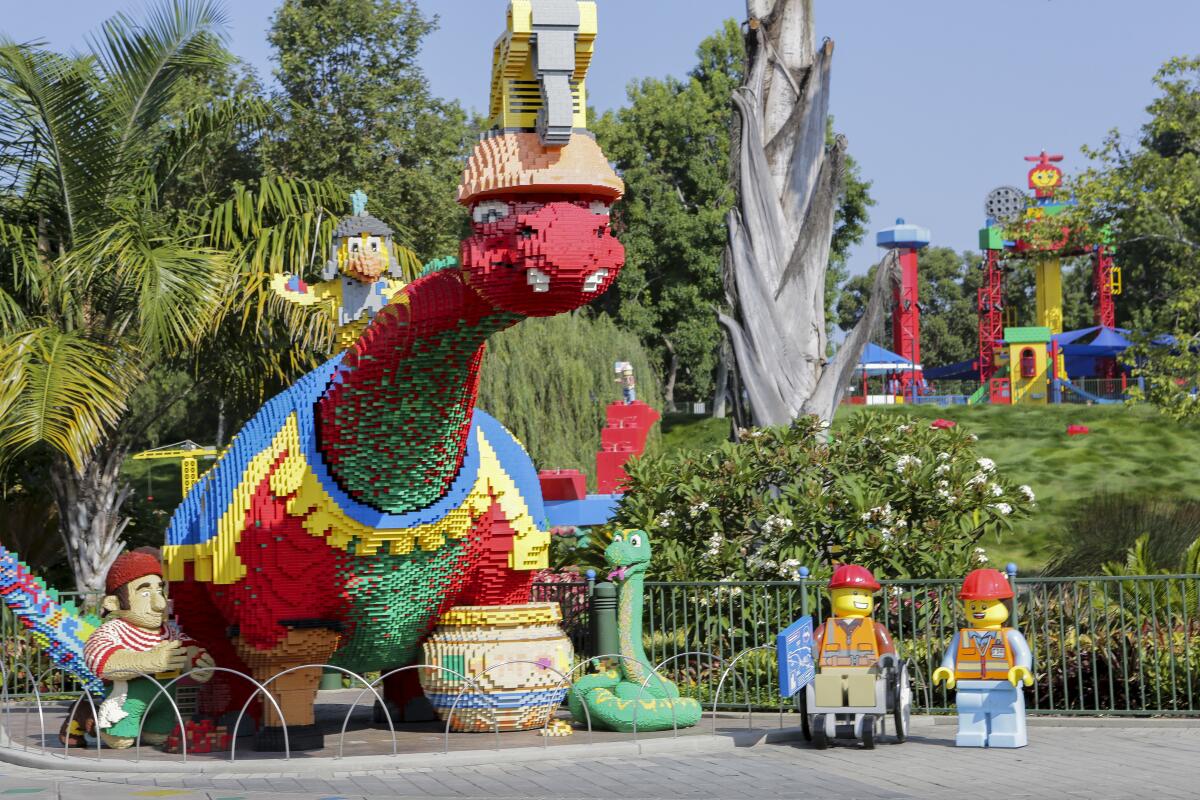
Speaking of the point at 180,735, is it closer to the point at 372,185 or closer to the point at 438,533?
the point at 438,533

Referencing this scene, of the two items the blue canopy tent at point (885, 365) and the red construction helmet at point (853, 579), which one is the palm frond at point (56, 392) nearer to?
the red construction helmet at point (853, 579)

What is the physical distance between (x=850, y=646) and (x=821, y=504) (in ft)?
9.80

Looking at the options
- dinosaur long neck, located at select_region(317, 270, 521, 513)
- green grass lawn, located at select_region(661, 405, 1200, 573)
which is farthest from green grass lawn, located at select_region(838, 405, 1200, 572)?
dinosaur long neck, located at select_region(317, 270, 521, 513)

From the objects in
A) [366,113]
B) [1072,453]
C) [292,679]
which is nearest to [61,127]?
[292,679]

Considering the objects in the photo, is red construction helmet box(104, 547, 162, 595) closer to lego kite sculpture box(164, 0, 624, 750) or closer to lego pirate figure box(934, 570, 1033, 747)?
lego kite sculpture box(164, 0, 624, 750)

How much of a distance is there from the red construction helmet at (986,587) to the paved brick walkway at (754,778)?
0.95 meters

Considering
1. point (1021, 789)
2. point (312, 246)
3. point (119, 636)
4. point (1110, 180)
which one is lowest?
point (1021, 789)

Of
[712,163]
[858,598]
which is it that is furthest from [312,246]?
[712,163]

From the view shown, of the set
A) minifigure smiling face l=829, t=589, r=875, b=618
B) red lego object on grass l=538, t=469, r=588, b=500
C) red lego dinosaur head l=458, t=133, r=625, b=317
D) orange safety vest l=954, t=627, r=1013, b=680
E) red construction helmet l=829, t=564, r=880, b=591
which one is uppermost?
red lego dinosaur head l=458, t=133, r=625, b=317

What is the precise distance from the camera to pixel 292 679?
876 cm

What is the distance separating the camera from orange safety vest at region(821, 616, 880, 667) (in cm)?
920

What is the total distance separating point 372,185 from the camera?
80.8 feet

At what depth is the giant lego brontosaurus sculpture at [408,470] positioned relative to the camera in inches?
252

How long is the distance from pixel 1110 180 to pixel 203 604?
15.5m
